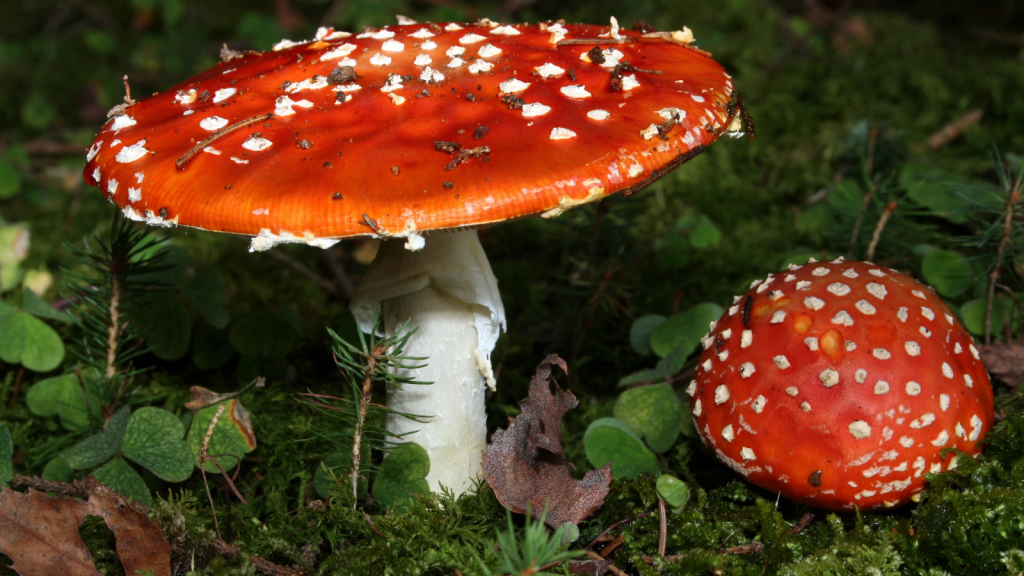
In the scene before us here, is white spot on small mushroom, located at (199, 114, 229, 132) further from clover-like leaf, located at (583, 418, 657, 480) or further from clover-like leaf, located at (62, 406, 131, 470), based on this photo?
clover-like leaf, located at (583, 418, 657, 480)

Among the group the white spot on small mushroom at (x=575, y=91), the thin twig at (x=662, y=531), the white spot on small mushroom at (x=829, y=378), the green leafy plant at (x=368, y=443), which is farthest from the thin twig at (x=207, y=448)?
the white spot on small mushroom at (x=829, y=378)

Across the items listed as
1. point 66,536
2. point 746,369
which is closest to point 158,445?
point 66,536

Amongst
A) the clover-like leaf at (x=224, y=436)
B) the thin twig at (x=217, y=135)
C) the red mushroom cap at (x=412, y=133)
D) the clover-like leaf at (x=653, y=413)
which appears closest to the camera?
the red mushroom cap at (x=412, y=133)

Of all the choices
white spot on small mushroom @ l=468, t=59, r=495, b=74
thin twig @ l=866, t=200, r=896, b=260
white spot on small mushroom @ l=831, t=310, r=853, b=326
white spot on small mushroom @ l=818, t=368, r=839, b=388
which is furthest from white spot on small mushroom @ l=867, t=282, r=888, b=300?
white spot on small mushroom @ l=468, t=59, r=495, b=74

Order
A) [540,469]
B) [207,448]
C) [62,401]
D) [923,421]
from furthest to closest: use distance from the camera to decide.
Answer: [62,401], [207,448], [540,469], [923,421]

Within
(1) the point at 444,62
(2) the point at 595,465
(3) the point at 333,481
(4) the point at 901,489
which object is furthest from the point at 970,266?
(3) the point at 333,481

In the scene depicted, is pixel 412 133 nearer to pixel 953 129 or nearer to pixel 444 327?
pixel 444 327

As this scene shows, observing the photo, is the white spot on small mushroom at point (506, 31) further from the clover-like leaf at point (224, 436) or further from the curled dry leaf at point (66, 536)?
the curled dry leaf at point (66, 536)
